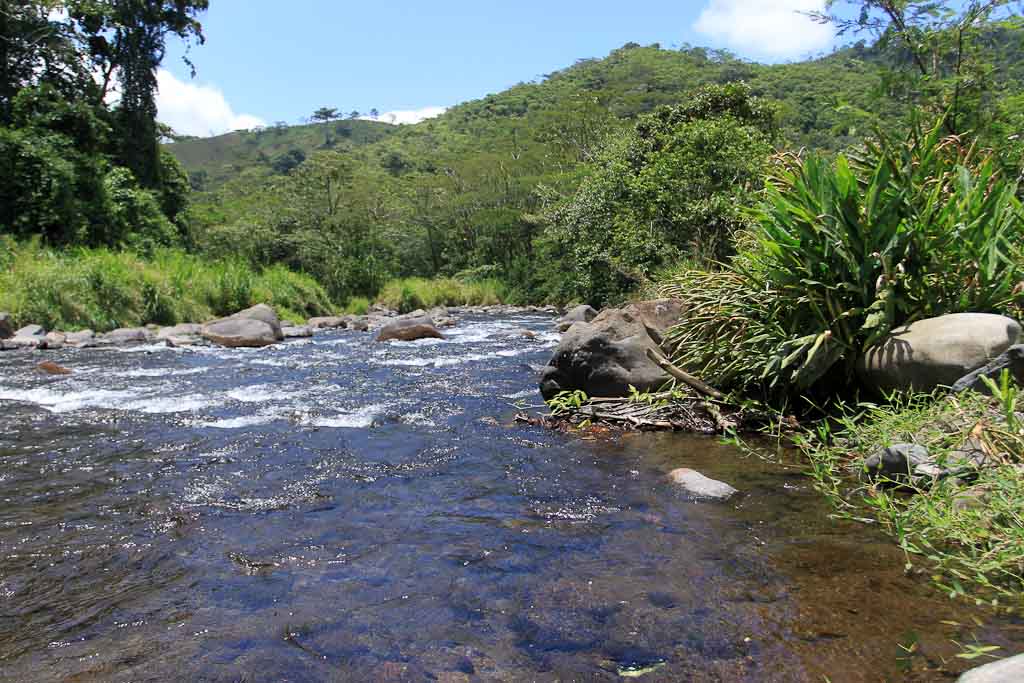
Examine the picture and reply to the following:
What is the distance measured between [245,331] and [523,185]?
27477 millimetres

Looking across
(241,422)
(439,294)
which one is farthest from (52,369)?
(439,294)

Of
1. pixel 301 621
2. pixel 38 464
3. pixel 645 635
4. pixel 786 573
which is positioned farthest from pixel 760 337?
pixel 38 464

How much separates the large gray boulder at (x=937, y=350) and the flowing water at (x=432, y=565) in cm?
123

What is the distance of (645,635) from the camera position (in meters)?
2.91

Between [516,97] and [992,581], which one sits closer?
[992,581]

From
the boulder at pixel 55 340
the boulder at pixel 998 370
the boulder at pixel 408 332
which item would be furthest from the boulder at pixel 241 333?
the boulder at pixel 998 370

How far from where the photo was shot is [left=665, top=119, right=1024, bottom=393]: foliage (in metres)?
5.49

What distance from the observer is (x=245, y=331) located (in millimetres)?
15734

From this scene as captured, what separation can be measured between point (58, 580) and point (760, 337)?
5420mm

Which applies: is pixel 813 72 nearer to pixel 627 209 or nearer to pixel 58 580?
pixel 627 209

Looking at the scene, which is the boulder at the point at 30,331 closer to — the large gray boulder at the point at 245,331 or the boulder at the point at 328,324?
the large gray boulder at the point at 245,331

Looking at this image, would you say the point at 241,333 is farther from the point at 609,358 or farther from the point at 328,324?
the point at 609,358

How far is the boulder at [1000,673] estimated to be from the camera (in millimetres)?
2086

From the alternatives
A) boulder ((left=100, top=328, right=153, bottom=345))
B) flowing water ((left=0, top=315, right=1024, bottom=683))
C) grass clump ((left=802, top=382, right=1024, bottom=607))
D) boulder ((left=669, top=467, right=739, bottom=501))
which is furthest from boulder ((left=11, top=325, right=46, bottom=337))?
grass clump ((left=802, top=382, right=1024, bottom=607))
